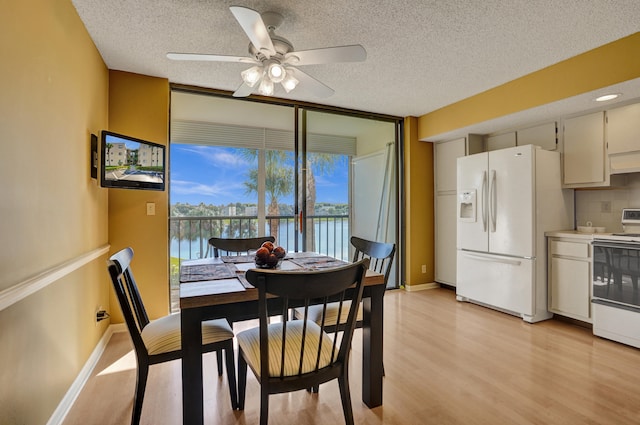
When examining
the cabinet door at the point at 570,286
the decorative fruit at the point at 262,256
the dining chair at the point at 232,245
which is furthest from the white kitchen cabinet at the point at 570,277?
the decorative fruit at the point at 262,256

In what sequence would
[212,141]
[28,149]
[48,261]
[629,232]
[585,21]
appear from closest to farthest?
[28,149], [48,261], [585,21], [629,232], [212,141]

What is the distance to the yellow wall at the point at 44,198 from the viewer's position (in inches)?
50.8

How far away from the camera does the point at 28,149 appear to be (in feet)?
4.80

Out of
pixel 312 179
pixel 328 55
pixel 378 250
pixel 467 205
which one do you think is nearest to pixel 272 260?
pixel 378 250

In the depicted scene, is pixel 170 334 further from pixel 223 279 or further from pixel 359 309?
pixel 359 309

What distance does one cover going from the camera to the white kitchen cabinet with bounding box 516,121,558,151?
3418 millimetres

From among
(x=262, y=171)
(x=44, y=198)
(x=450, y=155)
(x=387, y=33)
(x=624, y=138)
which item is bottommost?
(x=44, y=198)

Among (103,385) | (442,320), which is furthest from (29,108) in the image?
(442,320)

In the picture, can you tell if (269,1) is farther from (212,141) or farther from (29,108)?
(212,141)

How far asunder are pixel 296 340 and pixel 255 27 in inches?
62.7

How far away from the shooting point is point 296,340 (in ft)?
5.18

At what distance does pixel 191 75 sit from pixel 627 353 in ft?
14.3

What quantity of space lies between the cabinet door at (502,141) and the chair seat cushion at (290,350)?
11.4 feet

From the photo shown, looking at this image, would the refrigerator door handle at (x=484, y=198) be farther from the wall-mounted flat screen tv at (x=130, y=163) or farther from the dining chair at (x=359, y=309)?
the wall-mounted flat screen tv at (x=130, y=163)
